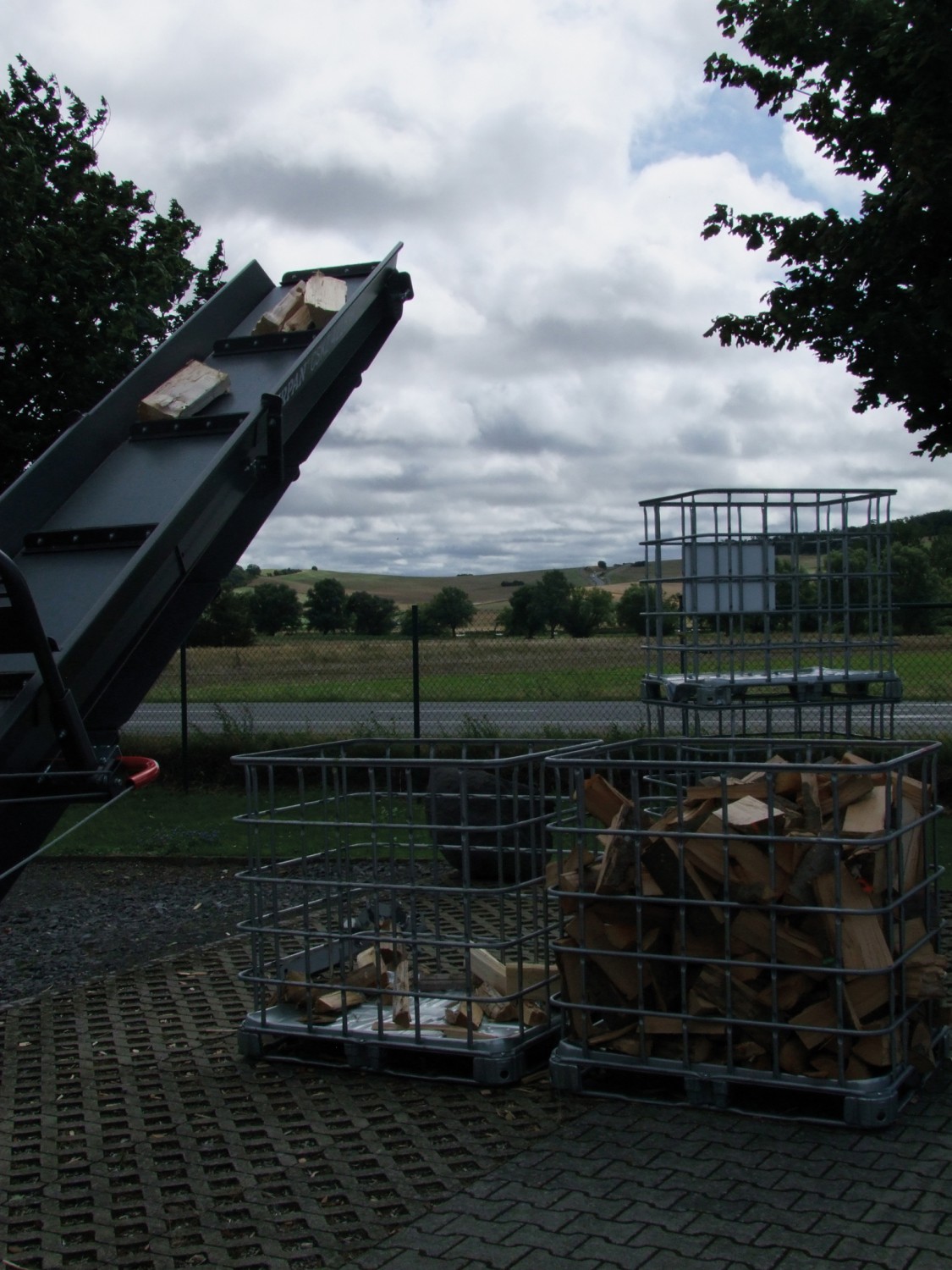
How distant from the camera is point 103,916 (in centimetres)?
859

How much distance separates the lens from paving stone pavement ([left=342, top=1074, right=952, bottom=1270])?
11.0ft

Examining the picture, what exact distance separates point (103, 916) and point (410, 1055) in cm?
416

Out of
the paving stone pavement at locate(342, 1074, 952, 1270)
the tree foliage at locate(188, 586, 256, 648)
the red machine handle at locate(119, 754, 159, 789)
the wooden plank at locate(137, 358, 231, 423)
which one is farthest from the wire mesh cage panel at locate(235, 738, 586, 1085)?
the tree foliage at locate(188, 586, 256, 648)

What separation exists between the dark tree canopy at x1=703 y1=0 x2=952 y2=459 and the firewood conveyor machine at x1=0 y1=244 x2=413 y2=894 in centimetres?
622

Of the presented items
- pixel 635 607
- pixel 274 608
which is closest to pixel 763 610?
pixel 635 607

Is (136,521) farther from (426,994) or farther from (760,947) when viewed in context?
(760,947)

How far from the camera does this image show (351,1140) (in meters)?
4.36

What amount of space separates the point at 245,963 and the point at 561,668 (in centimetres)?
1232

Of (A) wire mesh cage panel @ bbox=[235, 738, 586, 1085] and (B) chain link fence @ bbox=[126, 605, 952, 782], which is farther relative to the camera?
(B) chain link fence @ bbox=[126, 605, 952, 782]

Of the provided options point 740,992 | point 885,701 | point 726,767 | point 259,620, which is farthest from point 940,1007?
point 259,620

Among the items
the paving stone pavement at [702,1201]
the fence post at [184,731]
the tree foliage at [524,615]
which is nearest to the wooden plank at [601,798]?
the paving stone pavement at [702,1201]

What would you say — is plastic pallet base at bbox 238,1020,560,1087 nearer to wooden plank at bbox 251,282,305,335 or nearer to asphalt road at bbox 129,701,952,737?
wooden plank at bbox 251,282,305,335

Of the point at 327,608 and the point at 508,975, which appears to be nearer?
the point at 508,975

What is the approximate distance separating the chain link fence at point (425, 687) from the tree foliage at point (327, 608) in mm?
306
